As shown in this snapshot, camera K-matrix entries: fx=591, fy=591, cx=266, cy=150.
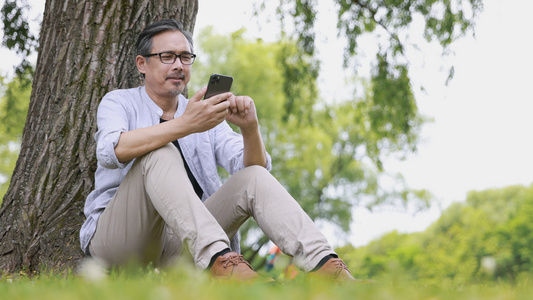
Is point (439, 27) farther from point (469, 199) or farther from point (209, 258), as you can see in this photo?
point (469, 199)

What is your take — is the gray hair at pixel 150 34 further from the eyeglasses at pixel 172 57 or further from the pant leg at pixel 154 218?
the pant leg at pixel 154 218

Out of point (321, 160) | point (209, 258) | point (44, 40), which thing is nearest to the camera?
point (209, 258)

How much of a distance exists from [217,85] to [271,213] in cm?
75

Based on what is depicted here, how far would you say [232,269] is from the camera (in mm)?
2441

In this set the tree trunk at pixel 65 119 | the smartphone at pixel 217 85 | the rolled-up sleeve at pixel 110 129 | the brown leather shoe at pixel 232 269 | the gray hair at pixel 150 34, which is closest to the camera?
the brown leather shoe at pixel 232 269

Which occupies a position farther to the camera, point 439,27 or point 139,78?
point 439,27

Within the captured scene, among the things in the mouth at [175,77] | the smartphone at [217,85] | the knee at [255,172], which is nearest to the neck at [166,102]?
the mouth at [175,77]

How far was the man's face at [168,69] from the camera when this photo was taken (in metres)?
3.36

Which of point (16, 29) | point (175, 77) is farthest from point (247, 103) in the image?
point (16, 29)

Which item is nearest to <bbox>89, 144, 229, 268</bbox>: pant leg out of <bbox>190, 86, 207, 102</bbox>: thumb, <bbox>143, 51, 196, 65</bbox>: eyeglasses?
<bbox>190, 86, 207, 102</bbox>: thumb

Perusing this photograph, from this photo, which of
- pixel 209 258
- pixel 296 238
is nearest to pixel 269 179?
pixel 296 238

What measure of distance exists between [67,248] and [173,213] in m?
1.27

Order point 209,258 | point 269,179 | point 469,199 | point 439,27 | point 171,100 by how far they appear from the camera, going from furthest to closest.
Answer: point 469,199 < point 439,27 < point 171,100 < point 269,179 < point 209,258

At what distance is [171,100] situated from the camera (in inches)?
137
